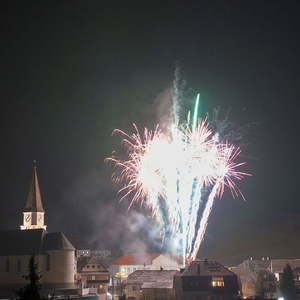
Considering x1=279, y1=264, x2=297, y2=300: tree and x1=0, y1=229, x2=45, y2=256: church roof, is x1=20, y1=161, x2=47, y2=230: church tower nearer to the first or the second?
x1=0, y1=229, x2=45, y2=256: church roof

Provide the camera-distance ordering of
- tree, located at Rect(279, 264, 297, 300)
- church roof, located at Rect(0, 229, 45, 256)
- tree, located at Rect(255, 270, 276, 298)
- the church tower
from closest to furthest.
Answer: tree, located at Rect(279, 264, 297, 300) < tree, located at Rect(255, 270, 276, 298) < church roof, located at Rect(0, 229, 45, 256) < the church tower

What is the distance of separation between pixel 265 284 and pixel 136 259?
50910 millimetres

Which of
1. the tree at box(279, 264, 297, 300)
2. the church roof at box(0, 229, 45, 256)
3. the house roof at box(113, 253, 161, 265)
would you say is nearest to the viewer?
the tree at box(279, 264, 297, 300)

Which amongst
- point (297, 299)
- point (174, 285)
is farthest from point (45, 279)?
point (297, 299)

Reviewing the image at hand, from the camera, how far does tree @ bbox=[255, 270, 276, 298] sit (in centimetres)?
8131

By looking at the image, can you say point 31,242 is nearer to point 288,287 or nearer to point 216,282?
point 216,282

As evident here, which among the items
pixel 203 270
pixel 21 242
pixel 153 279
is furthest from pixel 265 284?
pixel 21 242

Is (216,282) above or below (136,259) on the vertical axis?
below

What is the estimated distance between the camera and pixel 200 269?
2788 inches

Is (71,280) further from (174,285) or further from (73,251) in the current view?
(174,285)

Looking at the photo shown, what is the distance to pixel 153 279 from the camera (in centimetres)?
8225

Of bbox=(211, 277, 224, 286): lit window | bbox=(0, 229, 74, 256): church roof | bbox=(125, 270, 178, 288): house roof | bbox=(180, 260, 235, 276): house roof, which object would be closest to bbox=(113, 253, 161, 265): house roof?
bbox=(0, 229, 74, 256): church roof

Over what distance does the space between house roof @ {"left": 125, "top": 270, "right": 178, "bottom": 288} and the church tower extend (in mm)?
26217

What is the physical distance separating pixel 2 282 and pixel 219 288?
39.1 m
